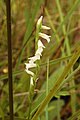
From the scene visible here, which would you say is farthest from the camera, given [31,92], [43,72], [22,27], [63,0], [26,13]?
[63,0]

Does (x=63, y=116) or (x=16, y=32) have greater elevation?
(x=16, y=32)

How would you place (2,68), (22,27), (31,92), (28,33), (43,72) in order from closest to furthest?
(31,92) < (28,33) < (2,68) < (43,72) < (22,27)

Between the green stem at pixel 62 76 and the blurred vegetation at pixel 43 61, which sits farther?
the blurred vegetation at pixel 43 61

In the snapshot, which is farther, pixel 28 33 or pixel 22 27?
pixel 22 27

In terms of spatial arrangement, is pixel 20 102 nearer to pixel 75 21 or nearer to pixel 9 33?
pixel 9 33

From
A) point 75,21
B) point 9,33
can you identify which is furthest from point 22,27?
point 9,33

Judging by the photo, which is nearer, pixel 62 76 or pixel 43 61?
pixel 62 76

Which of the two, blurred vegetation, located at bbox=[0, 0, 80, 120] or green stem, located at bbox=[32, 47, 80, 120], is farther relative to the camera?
blurred vegetation, located at bbox=[0, 0, 80, 120]

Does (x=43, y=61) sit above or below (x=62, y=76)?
above
